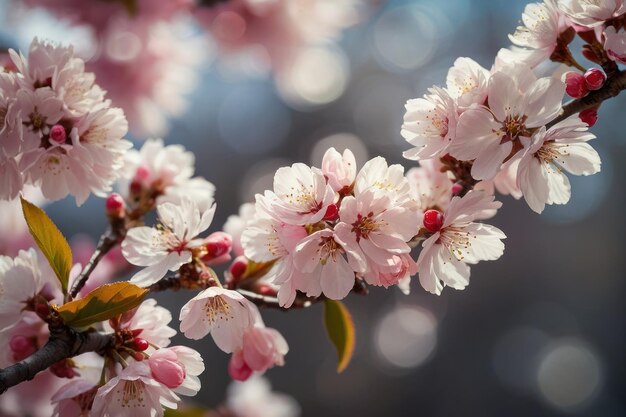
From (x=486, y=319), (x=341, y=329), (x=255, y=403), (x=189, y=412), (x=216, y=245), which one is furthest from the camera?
(x=486, y=319)

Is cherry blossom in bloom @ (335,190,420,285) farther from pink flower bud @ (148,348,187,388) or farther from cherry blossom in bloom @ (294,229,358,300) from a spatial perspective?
pink flower bud @ (148,348,187,388)

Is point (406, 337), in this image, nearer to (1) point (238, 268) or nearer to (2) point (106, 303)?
(1) point (238, 268)

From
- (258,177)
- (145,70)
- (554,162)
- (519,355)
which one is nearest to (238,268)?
(554,162)

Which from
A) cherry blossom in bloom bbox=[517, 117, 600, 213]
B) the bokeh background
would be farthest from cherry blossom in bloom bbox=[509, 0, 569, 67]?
the bokeh background

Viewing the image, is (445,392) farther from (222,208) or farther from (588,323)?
(222,208)

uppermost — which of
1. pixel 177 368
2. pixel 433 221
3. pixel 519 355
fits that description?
pixel 433 221

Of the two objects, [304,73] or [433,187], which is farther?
[304,73]

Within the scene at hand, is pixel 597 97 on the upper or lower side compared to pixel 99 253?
upper

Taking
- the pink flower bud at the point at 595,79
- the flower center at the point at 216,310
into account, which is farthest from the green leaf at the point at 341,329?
the pink flower bud at the point at 595,79
